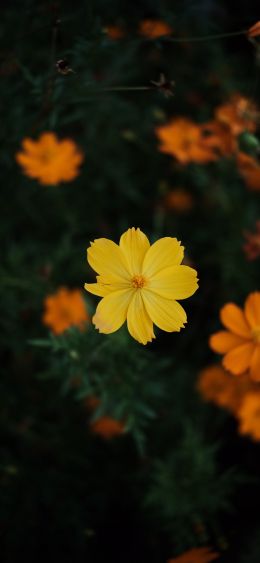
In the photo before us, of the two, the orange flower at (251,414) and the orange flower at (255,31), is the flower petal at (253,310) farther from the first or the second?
the orange flower at (255,31)

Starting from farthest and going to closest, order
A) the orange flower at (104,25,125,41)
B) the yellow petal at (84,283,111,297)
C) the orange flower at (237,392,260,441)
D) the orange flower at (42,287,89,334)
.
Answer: the orange flower at (104,25,125,41) → the orange flower at (42,287,89,334) → the orange flower at (237,392,260,441) → the yellow petal at (84,283,111,297)

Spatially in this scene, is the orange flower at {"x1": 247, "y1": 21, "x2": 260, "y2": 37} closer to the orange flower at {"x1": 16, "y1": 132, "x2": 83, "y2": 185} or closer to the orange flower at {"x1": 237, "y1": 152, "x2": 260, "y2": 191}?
the orange flower at {"x1": 237, "y1": 152, "x2": 260, "y2": 191}

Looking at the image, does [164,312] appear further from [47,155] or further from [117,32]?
[117,32]

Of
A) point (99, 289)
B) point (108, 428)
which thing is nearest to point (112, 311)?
point (99, 289)

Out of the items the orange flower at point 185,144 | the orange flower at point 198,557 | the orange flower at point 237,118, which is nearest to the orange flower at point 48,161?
the orange flower at point 185,144

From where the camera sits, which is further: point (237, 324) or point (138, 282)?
point (237, 324)

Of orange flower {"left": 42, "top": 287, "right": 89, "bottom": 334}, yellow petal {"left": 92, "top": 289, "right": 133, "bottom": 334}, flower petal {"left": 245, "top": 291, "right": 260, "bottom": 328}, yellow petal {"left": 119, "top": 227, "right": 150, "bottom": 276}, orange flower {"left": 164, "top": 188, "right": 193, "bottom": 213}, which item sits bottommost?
yellow petal {"left": 92, "top": 289, "right": 133, "bottom": 334}

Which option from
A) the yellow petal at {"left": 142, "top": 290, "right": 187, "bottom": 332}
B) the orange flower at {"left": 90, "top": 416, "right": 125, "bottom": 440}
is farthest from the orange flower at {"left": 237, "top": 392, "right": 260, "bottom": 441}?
the yellow petal at {"left": 142, "top": 290, "right": 187, "bottom": 332}

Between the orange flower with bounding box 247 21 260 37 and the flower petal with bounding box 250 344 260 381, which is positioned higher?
the orange flower with bounding box 247 21 260 37
